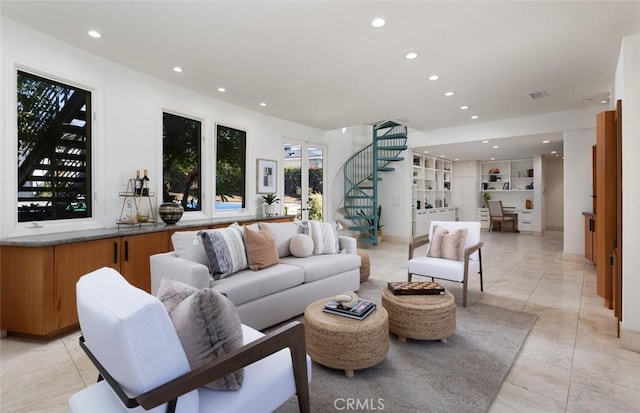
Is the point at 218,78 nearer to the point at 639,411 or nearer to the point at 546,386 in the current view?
the point at 546,386

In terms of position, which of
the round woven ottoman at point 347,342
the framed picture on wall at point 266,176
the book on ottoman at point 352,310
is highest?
the framed picture on wall at point 266,176

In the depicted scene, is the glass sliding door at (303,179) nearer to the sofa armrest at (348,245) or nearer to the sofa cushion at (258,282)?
the sofa armrest at (348,245)

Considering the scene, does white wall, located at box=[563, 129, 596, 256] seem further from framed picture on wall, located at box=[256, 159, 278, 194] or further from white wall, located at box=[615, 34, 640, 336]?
framed picture on wall, located at box=[256, 159, 278, 194]

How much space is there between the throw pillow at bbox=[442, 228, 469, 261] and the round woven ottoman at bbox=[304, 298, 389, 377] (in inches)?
75.0

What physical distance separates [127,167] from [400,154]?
244 inches

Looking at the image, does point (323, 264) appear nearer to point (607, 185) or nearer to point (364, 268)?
point (364, 268)

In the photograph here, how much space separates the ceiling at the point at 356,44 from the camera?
266 cm

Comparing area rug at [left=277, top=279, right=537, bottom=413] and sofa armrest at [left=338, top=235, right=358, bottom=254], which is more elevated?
sofa armrest at [left=338, top=235, right=358, bottom=254]

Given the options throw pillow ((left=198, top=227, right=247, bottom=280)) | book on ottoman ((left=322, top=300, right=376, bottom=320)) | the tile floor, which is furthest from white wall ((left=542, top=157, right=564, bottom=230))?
throw pillow ((left=198, top=227, right=247, bottom=280))

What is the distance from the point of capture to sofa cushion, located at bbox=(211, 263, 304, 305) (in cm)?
257

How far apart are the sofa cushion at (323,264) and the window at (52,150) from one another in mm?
2403

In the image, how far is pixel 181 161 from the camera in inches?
181

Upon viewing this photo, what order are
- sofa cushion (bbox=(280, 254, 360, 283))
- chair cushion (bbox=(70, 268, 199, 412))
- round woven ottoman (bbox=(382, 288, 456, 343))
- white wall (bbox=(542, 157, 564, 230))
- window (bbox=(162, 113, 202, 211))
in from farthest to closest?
white wall (bbox=(542, 157, 564, 230))
window (bbox=(162, 113, 202, 211))
sofa cushion (bbox=(280, 254, 360, 283))
round woven ottoman (bbox=(382, 288, 456, 343))
chair cushion (bbox=(70, 268, 199, 412))

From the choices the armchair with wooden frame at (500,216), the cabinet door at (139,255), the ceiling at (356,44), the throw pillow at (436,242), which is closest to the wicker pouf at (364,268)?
the throw pillow at (436,242)
